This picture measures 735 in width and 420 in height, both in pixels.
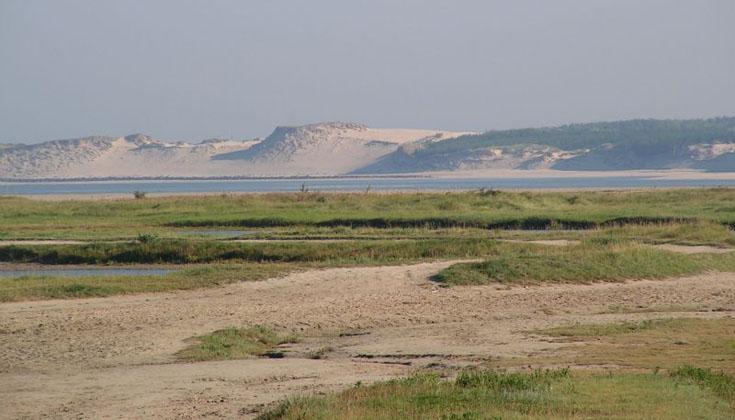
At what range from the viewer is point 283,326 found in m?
22.7

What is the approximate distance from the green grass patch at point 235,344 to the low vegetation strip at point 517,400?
5.26 m

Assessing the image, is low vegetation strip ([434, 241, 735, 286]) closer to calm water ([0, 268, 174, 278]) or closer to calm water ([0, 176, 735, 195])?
calm water ([0, 268, 174, 278])

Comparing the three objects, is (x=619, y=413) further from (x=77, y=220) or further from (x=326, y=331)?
(x=77, y=220)

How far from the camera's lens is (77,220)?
54938 millimetres

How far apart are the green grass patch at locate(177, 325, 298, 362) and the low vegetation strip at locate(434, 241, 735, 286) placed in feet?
25.5

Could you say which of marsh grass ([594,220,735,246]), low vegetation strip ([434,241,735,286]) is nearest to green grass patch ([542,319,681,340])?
low vegetation strip ([434,241,735,286])

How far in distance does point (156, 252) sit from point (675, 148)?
15223cm

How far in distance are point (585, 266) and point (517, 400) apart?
17.0m

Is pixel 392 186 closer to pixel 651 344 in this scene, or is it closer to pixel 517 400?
pixel 651 344

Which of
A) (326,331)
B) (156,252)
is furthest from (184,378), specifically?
(156,252)

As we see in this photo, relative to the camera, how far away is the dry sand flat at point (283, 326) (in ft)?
51.6

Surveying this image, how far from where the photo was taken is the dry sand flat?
15.7 m

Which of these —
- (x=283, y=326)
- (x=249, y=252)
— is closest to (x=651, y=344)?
(x=283, y=326)

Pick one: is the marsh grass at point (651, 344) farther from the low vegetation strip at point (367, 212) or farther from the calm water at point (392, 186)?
the calm water at point (392, 186)
